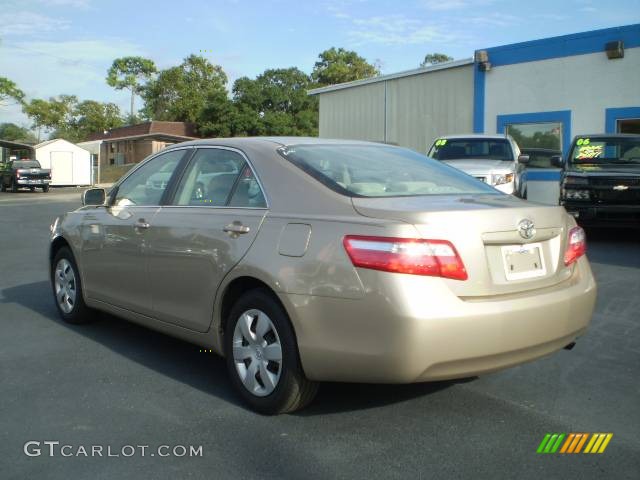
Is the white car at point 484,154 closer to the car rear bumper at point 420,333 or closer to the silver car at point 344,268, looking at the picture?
the silver car at point 344,268

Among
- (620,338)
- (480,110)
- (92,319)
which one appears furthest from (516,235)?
(480,110)

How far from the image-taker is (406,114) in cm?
2189

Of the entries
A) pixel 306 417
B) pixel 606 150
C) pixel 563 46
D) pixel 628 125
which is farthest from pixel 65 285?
pixel 563 46

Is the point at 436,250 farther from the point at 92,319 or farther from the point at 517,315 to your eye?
the point at 92,319

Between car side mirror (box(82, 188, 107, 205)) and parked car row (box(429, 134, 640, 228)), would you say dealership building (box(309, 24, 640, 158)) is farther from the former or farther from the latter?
car side mirror (box(82, 188, 107, 205))

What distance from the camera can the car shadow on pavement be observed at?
402cm

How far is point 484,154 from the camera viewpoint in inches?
512

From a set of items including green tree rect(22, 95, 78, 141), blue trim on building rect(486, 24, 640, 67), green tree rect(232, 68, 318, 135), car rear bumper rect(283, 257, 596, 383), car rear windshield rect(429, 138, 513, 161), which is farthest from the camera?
green tree rect(22, 95, 78, 141)

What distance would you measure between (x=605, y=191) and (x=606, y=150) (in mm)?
1573

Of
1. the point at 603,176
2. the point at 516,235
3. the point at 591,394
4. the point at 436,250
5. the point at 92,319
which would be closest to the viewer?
the point at 436,250

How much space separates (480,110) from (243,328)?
56.7 feet

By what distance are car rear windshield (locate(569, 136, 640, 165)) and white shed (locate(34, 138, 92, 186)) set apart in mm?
39406

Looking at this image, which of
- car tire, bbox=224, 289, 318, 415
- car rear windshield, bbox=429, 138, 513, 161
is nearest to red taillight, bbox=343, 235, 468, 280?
car tire, bbox=224, 289, 318, 415

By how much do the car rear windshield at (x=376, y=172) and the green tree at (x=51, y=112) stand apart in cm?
8954
